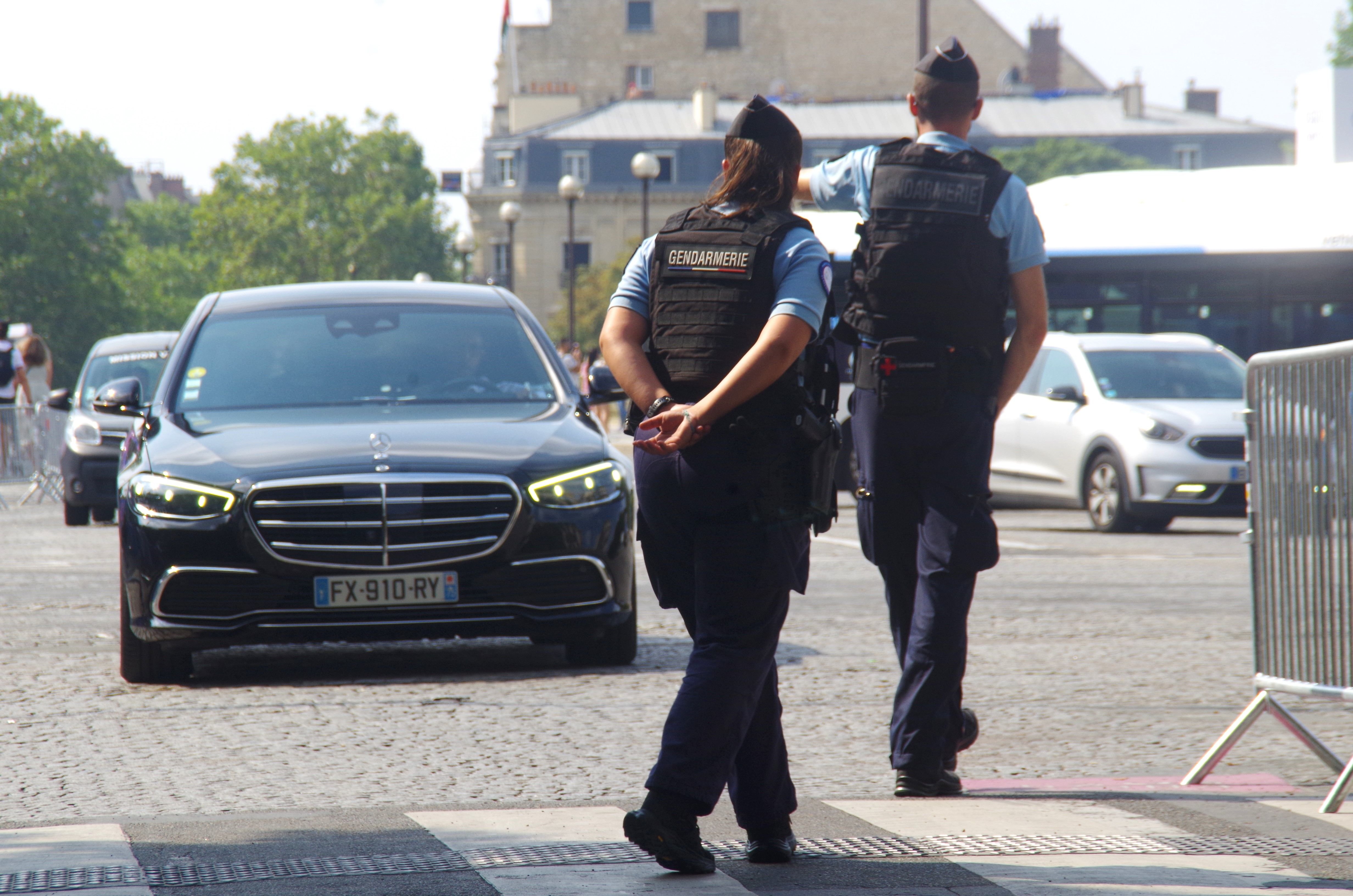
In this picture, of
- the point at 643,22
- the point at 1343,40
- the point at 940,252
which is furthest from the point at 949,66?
the point at 643,22

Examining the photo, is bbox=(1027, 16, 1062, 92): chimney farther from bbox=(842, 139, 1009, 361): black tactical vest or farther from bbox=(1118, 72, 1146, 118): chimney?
bbox=(842, 139, 1009, 361): black tactical vest

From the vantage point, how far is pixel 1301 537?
5.00m

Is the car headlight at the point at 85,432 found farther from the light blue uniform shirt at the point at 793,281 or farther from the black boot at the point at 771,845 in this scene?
the black boot at the point at 771,845

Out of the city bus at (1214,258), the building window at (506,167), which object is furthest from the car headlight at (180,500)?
the building window at (506,167)

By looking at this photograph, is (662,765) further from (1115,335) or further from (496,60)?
(496,60)

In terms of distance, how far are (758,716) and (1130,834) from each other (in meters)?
0.98

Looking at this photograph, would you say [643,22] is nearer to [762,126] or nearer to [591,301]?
[591,301]

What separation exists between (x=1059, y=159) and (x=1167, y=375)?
2377 inches

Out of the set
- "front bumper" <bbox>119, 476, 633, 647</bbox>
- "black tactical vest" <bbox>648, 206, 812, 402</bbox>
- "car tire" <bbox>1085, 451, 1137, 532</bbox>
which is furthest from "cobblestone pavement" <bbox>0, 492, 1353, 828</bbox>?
"car tire" <bbox>1085, 451, 1137, 532</bbox>

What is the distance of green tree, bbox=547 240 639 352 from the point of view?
7588 centimetres

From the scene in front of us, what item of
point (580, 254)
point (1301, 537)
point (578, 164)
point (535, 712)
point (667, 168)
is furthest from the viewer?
point (580, 254)

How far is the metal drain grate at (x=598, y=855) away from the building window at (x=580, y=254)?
83970mm

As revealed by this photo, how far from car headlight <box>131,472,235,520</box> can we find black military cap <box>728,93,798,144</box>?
324cm

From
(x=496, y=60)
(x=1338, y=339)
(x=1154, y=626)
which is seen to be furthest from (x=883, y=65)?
(x=1154, y=626)
